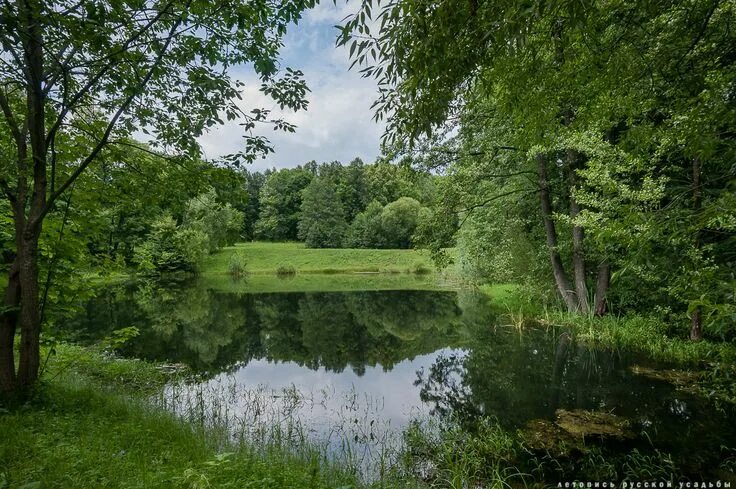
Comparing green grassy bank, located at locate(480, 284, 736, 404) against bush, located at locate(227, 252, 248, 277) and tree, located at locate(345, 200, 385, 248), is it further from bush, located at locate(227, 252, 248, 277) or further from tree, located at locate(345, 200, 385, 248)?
tree, located at locate(345, 200, 385, 248)

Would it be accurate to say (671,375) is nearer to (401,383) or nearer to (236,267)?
(401,383)

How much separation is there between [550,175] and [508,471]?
13160 millimetres

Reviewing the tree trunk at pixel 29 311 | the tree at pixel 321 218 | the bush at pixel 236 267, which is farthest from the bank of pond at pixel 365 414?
the tree at pixel 321 218

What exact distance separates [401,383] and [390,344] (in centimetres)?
471

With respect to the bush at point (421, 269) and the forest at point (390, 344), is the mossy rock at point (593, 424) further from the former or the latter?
the bush at point (421, 269)

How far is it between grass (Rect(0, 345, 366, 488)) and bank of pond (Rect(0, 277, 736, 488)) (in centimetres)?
3

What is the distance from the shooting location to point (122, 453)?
4.43 meters

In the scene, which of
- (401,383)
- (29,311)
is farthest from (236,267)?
(29,311)

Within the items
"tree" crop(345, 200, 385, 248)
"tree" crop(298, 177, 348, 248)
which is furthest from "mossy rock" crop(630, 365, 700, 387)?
"tree" crop(298, 177, 348, 248)

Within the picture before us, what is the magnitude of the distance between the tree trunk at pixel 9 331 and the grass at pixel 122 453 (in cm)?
43

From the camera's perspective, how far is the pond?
6758 mm

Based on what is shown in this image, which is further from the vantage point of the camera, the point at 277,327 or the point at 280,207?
the point at 280,207

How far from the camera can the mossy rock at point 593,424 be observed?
6668 millimetres

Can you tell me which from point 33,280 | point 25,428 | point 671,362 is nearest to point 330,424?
point 25,428
